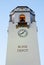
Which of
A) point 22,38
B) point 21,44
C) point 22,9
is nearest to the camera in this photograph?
point 21,44

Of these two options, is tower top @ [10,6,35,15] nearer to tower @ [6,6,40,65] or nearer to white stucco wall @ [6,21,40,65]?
tower @ [6,6,40,65]

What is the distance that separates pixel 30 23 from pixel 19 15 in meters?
1.33

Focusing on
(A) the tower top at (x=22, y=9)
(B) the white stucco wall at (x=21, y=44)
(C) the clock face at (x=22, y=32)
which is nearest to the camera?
(B) the white stucco wall at (x=21, y=44)

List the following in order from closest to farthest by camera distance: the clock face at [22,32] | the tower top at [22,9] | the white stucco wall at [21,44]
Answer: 1. the white stucco wall at [21,44]
2. the clock face at [22,32]
3. the tower top at [22,9]

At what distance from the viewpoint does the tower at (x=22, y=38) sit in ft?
51.2

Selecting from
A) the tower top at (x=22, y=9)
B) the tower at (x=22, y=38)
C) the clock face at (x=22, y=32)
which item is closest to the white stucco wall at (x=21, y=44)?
the tower at (x=22, y=38)

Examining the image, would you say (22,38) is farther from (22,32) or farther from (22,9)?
(22,9)

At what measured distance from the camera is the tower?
51.2 feet

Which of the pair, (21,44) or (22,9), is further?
(22,9)

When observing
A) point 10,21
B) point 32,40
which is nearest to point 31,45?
point 32,40

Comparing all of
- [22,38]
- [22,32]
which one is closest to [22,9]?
[22,32]

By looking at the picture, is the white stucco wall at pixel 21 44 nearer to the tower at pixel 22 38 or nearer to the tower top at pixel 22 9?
the tower at pixel 22 38

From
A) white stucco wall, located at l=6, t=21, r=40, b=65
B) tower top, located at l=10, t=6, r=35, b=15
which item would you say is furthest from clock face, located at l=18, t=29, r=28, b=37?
tower top, located at l=10, t=6, r=35, b=15

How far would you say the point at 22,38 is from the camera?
16.7m
